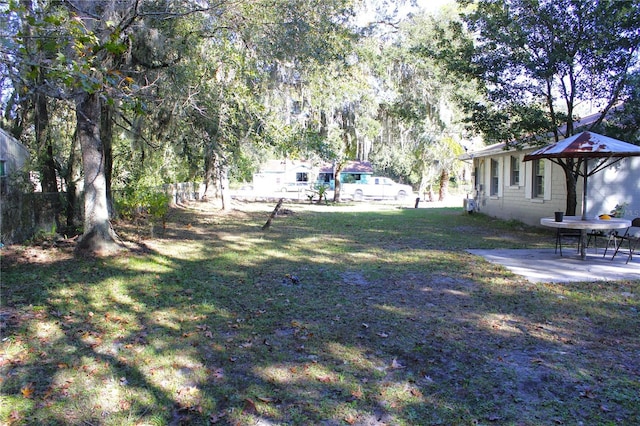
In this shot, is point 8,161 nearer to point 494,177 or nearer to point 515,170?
point 515,170

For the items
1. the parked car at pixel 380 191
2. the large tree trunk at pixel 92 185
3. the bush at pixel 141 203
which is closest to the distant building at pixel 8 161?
the large tree trunk at pixel 92 185

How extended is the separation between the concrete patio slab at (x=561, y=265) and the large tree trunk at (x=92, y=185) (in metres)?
7.00

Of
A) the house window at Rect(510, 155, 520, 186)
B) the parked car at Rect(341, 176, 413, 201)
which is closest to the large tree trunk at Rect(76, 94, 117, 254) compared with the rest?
the house window at Rect(510, 155, 520, 186)

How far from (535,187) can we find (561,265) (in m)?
7.57

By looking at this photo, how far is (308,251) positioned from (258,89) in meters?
5.53

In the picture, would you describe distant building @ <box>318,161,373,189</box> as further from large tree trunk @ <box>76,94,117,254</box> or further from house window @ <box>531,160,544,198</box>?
large tree trunk @ <box>76,94,117,254</box>

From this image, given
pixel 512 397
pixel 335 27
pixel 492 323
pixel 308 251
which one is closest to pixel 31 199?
Result: pixel 308 251

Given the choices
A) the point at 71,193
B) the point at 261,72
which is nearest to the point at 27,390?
the point at 71,193

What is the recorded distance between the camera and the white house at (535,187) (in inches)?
486

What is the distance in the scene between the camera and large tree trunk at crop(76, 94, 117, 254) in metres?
8.33

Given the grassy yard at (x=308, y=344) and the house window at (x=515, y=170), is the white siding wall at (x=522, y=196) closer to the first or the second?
the house window at (x=515, y=170)

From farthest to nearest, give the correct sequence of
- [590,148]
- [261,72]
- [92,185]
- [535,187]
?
[535,187] < [261,72] < [92,185] < [590,148]

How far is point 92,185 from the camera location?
8.35m

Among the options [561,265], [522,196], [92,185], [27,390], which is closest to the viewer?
[27,390]
